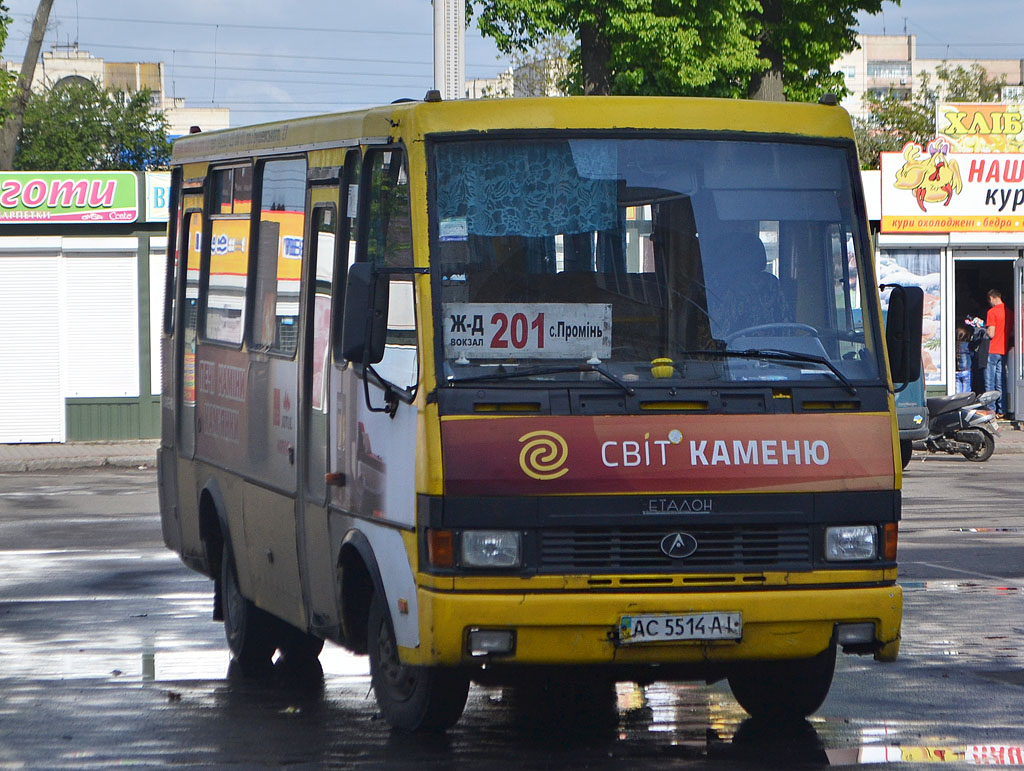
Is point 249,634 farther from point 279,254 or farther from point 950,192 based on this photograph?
point 950,192

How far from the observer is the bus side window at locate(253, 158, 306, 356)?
8.13m

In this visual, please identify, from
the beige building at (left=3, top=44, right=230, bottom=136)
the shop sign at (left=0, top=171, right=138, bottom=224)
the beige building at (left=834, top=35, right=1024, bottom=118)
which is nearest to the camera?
the shop sign at (left=0, top=171, right=138, bottom=224)

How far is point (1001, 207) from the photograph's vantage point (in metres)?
27.9

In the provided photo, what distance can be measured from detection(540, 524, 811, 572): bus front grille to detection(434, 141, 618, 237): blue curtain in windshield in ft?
3.85

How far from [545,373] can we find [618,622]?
0.95 meters

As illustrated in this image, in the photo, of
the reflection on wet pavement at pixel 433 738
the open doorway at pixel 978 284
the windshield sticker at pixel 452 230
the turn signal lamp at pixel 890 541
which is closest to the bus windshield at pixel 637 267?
the windshield sticker at pixel 452 230

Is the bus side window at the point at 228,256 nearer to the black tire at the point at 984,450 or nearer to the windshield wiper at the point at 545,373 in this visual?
the windshield wiper at the point at 545,373

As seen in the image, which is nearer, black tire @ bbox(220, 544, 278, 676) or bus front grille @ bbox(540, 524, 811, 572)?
bus front grille @ bbox(540, 524, 811, 572)

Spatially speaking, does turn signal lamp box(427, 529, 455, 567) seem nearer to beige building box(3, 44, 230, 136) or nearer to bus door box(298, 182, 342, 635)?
bus door box(298, 182, 342, 635)

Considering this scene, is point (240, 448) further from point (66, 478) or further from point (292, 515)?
point (66, 478)

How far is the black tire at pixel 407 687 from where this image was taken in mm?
6805

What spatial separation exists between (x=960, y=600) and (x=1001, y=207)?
708 inches

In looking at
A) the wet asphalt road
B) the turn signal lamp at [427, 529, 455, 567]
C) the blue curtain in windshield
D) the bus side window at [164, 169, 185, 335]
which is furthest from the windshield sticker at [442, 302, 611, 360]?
the bus side window at [164, 169, 185, 335]

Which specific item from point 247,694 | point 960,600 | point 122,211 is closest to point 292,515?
point 247,694
